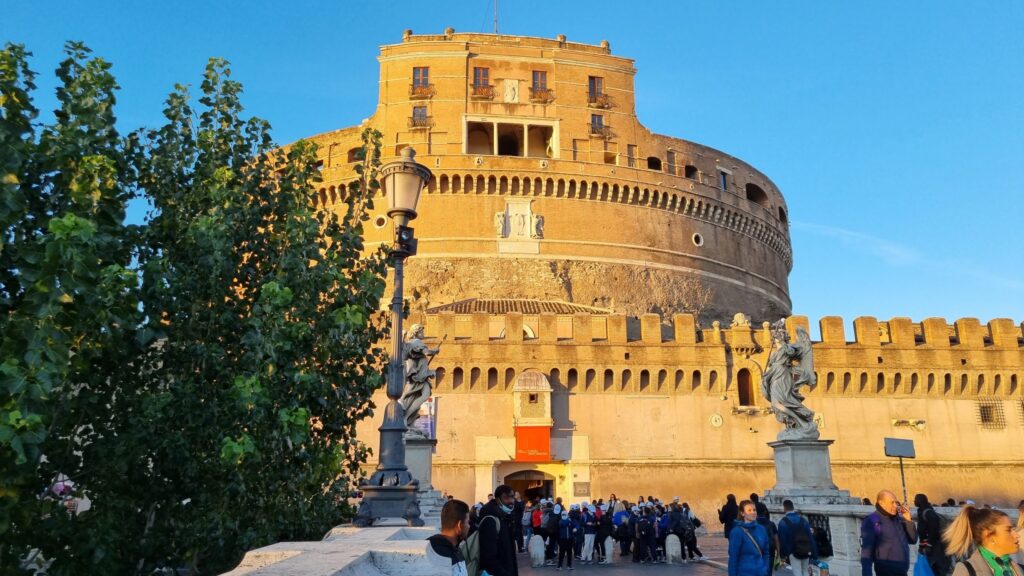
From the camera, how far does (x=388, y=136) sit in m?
35.3

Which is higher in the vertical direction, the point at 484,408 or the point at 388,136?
the point at 388,136

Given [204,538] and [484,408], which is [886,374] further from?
[204,538]

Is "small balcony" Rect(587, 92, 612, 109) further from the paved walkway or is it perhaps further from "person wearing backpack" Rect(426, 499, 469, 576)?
"person wearing backpack" Rect(426, 499, 469, 576)

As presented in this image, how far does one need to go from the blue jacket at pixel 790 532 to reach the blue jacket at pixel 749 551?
222 cm

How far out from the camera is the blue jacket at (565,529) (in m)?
13.1

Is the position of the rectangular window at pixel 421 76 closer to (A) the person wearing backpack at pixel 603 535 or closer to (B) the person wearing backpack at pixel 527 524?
(B) the person wearing backpack at pixel 527 524

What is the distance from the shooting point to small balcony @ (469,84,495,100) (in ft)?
117

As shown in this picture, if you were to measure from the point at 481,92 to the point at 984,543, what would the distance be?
34.1 m

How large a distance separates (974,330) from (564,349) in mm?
16301

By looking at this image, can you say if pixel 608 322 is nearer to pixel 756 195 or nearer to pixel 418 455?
pixel 418 455

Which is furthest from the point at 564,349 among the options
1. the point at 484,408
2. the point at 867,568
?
the point at 867,568

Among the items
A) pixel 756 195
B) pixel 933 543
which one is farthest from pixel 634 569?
pixel 756 195

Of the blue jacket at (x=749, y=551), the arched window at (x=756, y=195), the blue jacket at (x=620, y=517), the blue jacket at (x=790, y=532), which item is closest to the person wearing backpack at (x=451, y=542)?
the blue jacket at (x=749, y=551)

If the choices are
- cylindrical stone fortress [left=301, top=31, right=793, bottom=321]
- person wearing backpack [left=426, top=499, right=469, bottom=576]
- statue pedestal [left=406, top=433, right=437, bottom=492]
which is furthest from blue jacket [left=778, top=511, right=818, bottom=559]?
cylindrical stone fortress [left=301, top=31, right=793, bottom=321]
